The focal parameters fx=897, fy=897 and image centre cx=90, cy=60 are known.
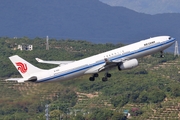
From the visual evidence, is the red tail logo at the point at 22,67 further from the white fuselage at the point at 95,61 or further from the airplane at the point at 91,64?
the white fuselage at the point at 95,61

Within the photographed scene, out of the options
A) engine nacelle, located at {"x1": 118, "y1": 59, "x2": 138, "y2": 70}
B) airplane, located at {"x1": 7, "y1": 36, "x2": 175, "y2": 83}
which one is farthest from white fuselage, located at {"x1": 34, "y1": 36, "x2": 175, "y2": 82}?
engine nacelle, located at {"x1": 118, "y1": 59, "x2": 138, "y2": 70}

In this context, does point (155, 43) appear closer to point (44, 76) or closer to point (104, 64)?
point (104, 64)

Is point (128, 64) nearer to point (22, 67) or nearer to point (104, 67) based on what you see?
point (104, 67)

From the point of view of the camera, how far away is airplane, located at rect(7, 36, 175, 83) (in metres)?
133

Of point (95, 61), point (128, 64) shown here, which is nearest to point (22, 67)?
point (95, 61)

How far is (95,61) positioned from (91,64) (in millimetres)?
847

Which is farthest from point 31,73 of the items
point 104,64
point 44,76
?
point 104,64

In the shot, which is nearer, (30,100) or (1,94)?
(30,100)

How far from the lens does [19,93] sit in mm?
186125

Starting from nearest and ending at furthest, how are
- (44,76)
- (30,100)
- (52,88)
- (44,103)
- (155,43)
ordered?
(44,76) → (155,43) → (52,88) → (30,100) → (44,103)

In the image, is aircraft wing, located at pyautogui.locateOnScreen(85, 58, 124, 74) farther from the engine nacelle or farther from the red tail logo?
the red tail logo

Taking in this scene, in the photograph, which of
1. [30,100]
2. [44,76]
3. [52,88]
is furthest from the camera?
[30,100]

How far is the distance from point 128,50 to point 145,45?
3.34 metres

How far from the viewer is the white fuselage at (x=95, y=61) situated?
134 m
